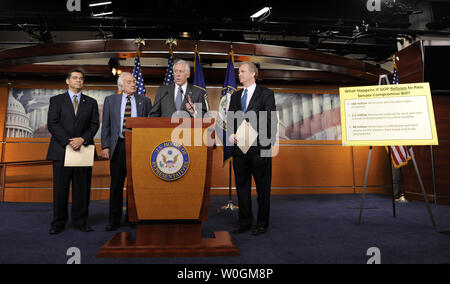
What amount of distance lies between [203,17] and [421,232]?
4389 mm

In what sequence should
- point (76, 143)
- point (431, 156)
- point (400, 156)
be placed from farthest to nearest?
point (431, 156) → point (400, 156) → point (76, 143)

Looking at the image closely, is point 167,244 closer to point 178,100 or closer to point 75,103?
point 178,100

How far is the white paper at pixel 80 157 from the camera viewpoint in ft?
7.98

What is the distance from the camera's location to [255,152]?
2455 mm

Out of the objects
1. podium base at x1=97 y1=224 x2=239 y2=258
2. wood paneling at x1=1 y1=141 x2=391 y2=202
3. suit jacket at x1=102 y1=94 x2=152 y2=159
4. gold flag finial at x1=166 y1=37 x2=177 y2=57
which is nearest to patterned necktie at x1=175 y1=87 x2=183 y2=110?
suit jacket at x1=102 y1=94 x2=152 y2=159

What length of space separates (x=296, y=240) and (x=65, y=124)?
2546 mm

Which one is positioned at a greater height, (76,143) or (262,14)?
(262,14)

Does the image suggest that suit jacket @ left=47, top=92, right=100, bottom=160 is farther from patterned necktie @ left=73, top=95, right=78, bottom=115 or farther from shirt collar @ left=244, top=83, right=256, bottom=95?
shirt collar @ left=244, top=83, right=256, bottom=95

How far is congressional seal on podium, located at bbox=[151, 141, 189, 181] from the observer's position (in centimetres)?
178

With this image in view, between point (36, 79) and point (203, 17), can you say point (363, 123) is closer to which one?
point (203, 17)

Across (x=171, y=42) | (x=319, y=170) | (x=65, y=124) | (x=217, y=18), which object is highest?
(x=217, y=18)

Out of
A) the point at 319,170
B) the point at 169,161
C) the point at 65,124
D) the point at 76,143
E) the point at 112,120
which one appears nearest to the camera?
the point at 169,161

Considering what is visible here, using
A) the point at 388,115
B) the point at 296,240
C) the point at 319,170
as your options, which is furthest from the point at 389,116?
the point at 319,170
